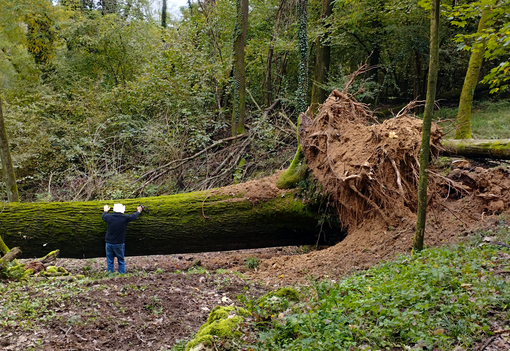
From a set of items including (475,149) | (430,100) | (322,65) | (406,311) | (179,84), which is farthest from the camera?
(179,84)

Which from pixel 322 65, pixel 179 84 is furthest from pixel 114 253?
pixel 322 65

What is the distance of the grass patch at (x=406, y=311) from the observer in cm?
309

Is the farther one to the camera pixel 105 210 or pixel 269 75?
pixel 269 75

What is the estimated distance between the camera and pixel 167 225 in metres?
7.41

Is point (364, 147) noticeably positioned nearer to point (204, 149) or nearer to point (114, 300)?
point (114, 300)

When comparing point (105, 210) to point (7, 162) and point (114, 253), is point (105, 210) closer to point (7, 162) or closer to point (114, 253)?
point (114, 253)

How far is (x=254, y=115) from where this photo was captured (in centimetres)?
1508

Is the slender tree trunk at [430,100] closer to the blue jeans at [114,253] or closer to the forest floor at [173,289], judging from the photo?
the forest floor at [173,289]

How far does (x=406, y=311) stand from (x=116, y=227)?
5.52 meters

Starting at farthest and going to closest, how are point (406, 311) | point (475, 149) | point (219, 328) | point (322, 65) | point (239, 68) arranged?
point (322, 65) → point (239, 68) → point (475, 149) → point (219, 328) → point (406, 311)

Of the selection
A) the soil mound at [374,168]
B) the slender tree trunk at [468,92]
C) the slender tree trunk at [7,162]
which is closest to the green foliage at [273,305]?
the soil mound at [374,168]

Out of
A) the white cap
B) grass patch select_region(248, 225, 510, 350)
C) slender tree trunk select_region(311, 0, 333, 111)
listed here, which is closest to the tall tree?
slender tree trunk select_region(311, 0, 333, 111)

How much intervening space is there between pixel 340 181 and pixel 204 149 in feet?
23.0

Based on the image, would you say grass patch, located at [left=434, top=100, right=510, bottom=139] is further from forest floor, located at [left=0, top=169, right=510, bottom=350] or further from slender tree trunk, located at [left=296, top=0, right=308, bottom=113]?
forest floor, located at [left=0, top=169, right=510, bottom=350]
